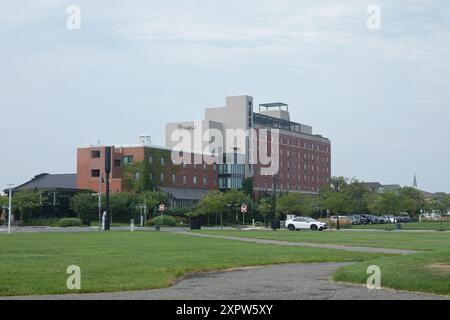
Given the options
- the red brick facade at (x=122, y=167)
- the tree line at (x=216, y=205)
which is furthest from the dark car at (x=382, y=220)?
the red brick facade at (x=122, y=167)

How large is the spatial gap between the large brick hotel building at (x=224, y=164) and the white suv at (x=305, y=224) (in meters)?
14.8

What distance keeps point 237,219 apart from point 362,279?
81.6 m

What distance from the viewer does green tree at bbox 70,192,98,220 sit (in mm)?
93062

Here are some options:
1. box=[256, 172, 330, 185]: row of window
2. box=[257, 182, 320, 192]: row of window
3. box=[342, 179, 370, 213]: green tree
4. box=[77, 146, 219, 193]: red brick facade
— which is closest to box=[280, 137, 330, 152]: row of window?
box=[256, 172, 330, 185]: row of window

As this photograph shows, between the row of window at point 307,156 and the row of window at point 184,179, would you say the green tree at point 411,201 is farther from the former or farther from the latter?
the row of window at point 184,179

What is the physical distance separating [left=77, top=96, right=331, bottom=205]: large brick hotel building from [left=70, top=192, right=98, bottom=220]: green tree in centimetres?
290

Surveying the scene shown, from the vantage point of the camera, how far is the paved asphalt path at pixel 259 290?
13.2 metres

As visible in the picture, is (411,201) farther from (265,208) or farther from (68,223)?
(68,223)

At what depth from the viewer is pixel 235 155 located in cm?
12788

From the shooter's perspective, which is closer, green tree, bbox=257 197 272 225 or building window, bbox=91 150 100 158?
green tree, bbox=257 197 272 225

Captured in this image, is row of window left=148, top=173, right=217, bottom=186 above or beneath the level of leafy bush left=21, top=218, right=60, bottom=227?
above

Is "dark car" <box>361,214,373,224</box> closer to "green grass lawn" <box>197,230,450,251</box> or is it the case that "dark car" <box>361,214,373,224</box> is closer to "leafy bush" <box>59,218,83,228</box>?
"leafy bush" <box>59,218,83,228</box>
